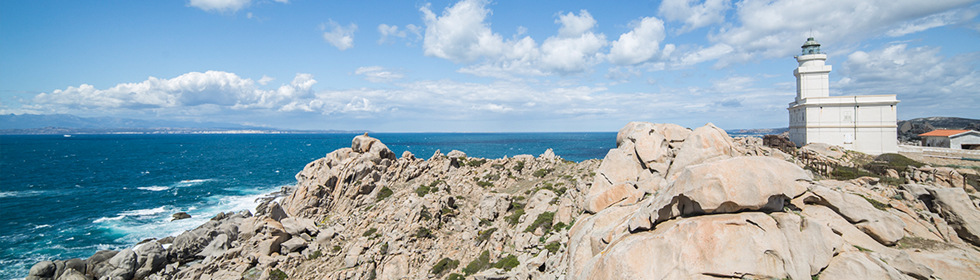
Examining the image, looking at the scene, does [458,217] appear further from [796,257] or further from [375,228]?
[796,257]

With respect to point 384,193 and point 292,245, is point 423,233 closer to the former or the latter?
point 292,245

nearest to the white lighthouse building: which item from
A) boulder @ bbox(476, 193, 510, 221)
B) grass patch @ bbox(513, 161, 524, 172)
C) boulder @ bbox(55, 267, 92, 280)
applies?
grass patch @ bbox(513, 161, 524, 172)

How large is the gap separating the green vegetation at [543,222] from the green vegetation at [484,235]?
4032 mm

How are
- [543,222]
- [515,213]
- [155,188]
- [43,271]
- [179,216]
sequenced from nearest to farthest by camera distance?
[543,222] → [43,271] → [515,213] → [179,216] → [155,188]

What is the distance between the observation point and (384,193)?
40594 millimetres

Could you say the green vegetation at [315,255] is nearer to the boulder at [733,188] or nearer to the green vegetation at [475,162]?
the green vegetation at [475,162]

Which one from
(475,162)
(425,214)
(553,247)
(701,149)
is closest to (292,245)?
(425,214)

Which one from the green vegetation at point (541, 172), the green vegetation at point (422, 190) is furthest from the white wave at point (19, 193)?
the green vegetation at point (541, 172)

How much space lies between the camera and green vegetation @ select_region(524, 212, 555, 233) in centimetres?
2508

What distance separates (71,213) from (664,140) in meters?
73.2

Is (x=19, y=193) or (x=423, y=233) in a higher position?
(x=423, y=233)

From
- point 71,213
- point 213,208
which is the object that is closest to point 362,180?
point 213,208

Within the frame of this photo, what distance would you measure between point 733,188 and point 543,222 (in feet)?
50.2

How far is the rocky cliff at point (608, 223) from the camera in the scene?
1061 cm
